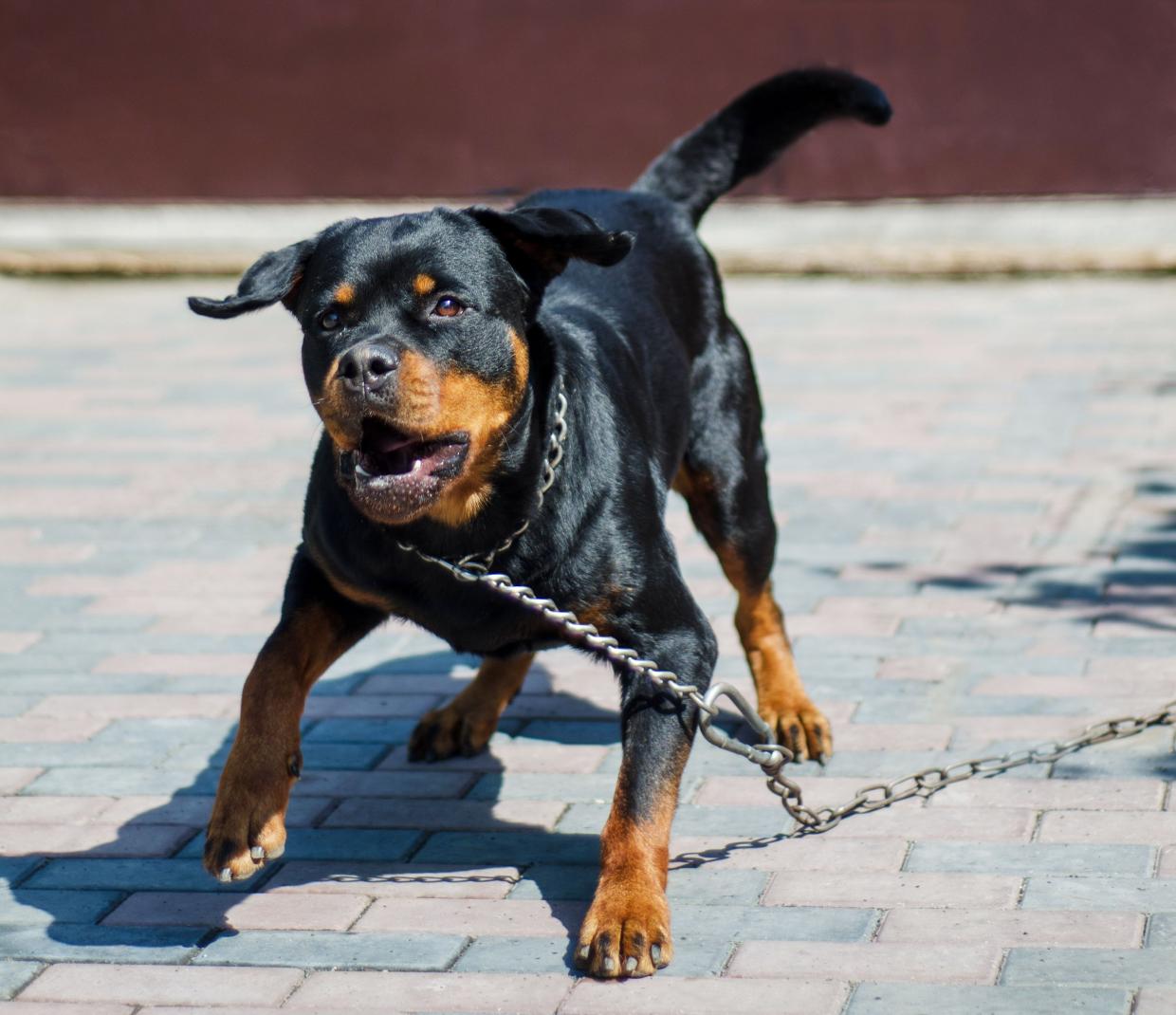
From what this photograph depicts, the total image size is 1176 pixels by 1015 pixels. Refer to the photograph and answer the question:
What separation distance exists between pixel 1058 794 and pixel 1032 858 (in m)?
0.33

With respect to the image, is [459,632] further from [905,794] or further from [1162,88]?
[1162,88]

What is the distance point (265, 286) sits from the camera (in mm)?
3260

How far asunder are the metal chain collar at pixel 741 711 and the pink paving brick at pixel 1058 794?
3 centimetres

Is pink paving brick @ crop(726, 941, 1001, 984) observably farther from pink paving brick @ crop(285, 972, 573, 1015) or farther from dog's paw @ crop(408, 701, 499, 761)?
dog's paw @ crop(408, 701, 499, 761)

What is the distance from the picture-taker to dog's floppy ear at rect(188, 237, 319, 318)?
10.4 feet

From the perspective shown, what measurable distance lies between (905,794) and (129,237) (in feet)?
A: 28.2

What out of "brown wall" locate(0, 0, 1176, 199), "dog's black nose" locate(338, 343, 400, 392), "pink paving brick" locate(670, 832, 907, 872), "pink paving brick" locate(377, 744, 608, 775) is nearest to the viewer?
"dog's black nose" locate(338, 343, 400, 392)

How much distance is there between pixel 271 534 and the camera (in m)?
5.89

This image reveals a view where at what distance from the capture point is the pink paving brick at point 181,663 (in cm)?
463

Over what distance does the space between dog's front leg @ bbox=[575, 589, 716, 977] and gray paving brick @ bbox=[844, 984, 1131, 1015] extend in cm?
38

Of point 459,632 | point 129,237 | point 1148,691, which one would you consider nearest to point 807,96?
point 1148,691

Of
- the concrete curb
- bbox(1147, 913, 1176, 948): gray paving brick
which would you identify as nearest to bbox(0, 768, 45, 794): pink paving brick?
bbox(1147, 913, 1176, 948): gray paving brick

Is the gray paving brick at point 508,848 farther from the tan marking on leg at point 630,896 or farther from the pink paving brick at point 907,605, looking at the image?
the pink paving brick at point 907,605

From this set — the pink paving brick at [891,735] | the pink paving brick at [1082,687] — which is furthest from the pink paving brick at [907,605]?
the pink paving brick at [891,735]
